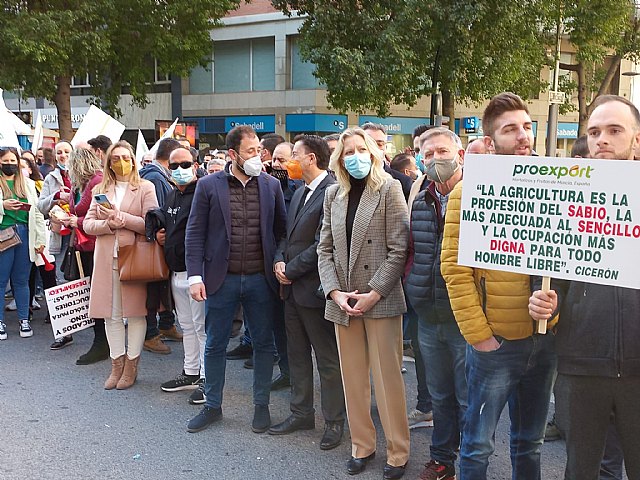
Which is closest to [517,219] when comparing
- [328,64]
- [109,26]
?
[328,64]

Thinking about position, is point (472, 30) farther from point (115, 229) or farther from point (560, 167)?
point (560, 167)

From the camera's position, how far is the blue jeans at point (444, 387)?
3.91 meters

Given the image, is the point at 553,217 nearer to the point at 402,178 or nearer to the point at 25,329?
the point at 402,178

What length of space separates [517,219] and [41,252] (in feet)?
20.3

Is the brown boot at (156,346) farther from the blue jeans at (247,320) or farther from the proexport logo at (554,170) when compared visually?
the proexport logo at (554,170)

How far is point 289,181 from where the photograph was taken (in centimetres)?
630

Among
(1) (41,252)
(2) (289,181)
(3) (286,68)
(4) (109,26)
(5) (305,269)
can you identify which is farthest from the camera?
(3) (286,68)

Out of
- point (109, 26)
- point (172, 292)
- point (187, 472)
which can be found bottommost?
point (187, 472)

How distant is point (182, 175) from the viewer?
17.9 ft

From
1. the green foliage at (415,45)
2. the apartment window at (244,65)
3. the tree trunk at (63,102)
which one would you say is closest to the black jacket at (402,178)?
the green foliage at (415,45)

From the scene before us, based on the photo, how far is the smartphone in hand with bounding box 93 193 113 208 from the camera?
554 centimetres

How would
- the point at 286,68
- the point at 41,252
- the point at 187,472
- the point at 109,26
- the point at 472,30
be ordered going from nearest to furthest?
the point at 187,472, the point at 41,252, the point at 472,30, the point at 109,26, the point at 286,68

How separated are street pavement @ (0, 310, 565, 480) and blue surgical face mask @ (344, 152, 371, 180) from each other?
6.21 feet

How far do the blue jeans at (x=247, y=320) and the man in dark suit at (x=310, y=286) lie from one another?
0.68 ft
